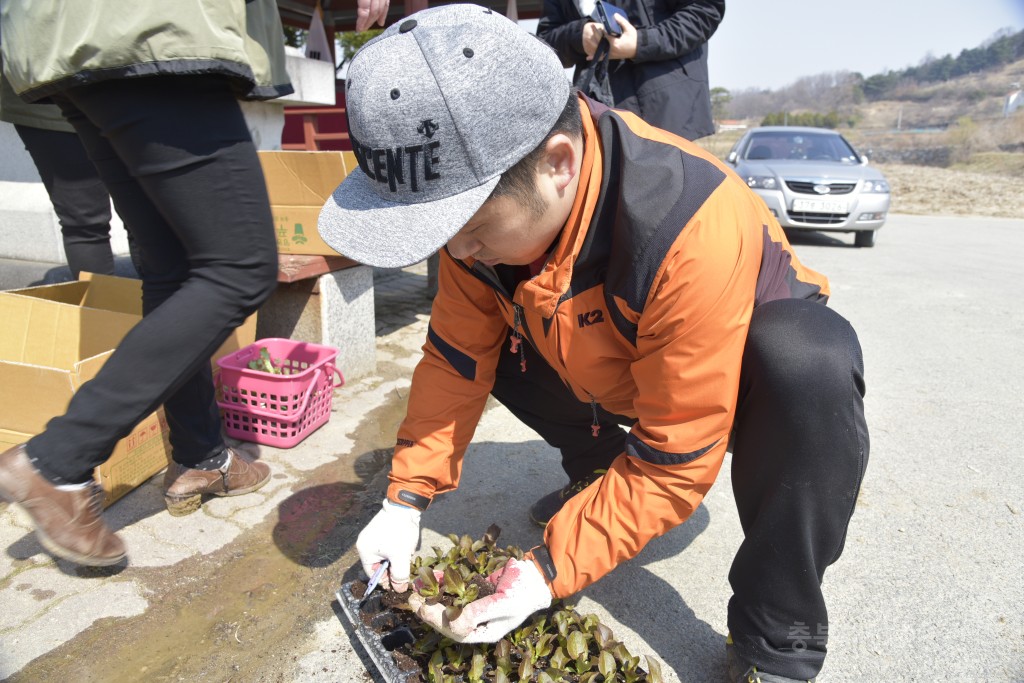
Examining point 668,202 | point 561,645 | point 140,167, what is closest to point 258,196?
point 140,167

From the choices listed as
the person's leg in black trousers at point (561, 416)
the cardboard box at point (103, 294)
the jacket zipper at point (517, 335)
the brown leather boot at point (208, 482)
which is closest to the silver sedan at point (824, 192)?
the person's leg in black trousers at point (561, 416)

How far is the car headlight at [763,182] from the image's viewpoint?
855 centimetres

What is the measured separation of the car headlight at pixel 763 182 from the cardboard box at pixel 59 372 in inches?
305

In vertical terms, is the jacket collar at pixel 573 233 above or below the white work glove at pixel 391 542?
above

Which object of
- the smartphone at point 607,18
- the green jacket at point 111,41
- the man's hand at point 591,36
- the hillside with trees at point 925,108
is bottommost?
the hillside with trees at point 925,108

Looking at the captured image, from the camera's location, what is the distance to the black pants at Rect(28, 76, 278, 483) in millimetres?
1565

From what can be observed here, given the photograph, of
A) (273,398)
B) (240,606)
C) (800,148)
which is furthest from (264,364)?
(800,148)

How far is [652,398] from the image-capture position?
1427 millimetres

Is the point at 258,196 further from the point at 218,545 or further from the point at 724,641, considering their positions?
the point at 724,641

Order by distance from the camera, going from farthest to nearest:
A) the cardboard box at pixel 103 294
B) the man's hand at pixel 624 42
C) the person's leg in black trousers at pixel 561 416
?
the cardboard box at pixel 103 294 → the man's hand at pixel 624 42 → the person's leg in black trousers at pixel 561 416

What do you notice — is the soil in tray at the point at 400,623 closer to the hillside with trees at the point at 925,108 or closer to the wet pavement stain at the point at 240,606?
the wet pavement stain at the point at 240,606

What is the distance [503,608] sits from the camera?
142 cm

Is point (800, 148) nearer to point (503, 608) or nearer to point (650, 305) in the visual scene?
point (650, 305)

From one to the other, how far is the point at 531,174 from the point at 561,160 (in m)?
0.08
